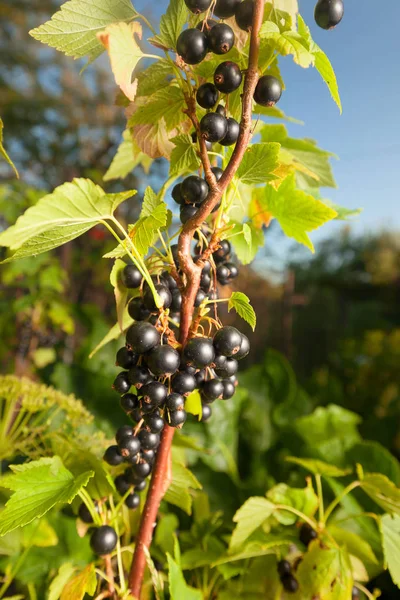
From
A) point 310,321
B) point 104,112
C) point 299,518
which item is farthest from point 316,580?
point 310,321

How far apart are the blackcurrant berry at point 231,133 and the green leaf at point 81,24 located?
10 centimetres

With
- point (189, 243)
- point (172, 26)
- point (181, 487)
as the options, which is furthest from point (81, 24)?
point (181, 487)

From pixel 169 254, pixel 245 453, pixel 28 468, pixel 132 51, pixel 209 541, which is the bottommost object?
pixel 245 453

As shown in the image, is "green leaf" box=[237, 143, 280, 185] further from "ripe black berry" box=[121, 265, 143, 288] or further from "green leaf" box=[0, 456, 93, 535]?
"green leaf" box=[0, 456, 93, 535]

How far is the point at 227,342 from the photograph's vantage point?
0.29 metres

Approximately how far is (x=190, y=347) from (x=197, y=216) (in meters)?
0.09

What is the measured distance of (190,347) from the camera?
289 millimetres

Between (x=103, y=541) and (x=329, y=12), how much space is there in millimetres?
436

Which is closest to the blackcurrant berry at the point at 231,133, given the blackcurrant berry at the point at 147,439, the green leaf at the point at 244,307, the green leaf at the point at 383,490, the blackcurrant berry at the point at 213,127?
the blackcurrant berry at the point at 213,127

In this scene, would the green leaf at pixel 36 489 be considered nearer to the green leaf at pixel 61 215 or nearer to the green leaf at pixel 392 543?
the green leaf at pixel 61 215

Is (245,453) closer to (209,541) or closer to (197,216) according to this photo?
(209,541)

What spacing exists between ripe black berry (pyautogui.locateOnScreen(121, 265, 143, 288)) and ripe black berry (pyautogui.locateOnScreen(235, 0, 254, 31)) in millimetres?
190

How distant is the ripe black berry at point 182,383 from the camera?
294 millimetres

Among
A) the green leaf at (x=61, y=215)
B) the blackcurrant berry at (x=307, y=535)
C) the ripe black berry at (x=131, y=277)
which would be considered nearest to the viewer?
the green leaf at (x=61, y=215)
